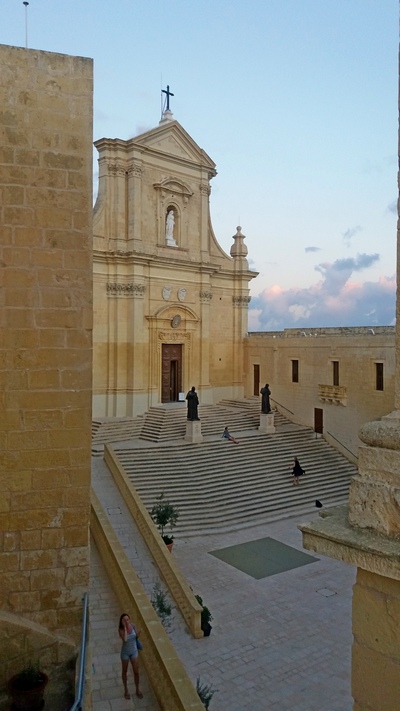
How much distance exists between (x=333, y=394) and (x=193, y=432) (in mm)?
6627

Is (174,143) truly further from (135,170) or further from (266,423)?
(266,423)

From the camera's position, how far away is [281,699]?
306 inches

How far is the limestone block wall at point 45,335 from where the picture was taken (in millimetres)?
5648

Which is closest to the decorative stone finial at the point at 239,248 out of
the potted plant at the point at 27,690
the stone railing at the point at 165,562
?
the stone railing at the point at 165,562

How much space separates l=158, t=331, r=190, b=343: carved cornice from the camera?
23.6 m

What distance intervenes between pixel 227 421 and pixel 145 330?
5.37 metres

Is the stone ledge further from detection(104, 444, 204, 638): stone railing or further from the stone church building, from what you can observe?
the stone church building

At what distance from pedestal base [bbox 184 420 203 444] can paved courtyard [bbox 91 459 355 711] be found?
6240mm

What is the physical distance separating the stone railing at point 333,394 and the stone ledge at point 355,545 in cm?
1964

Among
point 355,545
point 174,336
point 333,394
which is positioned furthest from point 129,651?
point 174,336

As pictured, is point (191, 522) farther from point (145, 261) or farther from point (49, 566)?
point (145, 261)

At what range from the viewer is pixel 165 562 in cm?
1059

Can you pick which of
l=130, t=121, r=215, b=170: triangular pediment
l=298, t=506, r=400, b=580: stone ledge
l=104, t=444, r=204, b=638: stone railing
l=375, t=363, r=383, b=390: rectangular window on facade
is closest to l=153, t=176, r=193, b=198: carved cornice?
l=130, t=121, r=215, b=170: triangular pediment

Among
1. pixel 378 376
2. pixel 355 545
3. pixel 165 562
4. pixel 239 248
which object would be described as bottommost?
pixel 165 562
